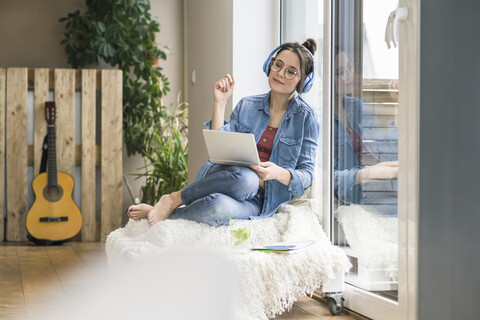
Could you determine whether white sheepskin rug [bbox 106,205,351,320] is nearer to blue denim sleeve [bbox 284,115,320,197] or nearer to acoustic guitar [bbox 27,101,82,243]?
blue denim sleeve [bbox 284,115,320,197]

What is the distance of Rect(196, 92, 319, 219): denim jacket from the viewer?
256 cm

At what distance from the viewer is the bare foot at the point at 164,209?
2.53 m

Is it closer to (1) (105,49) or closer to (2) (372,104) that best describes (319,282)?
(2) (372,104)

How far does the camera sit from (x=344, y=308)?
2.46 m

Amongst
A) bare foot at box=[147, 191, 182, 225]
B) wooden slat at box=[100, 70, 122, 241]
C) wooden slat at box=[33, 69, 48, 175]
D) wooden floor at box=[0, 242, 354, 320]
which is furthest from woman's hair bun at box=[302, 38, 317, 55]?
wooden slat at box=[33, 69, 48, 175]

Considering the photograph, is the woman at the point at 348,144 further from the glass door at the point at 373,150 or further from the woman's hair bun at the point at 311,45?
the woman's hair bun at the point at 311,45

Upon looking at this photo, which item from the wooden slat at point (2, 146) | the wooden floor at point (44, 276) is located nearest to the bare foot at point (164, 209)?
the wooden floor at point (44, 276)

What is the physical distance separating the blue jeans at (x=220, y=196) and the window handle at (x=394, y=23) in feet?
2.40

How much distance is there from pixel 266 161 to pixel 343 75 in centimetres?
48

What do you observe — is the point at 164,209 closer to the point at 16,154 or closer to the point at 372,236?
the point at 372,236

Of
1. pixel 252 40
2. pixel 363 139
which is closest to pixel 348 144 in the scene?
pixel 363 139

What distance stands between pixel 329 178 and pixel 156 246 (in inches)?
31.4

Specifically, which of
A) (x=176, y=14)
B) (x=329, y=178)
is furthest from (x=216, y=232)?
(x=176, y=14)

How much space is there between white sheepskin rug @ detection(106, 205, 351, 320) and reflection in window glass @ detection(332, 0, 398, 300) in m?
0.13
